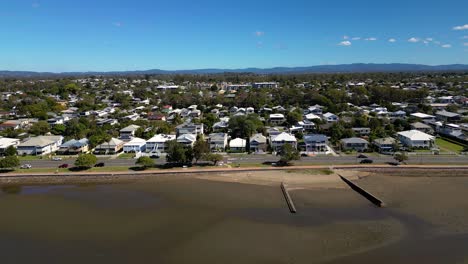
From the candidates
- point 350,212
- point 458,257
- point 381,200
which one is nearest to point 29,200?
point 350,212

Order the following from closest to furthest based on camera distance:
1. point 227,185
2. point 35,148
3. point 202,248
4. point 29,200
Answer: point 202,248, point 29,200, point 227,185, point 35,148

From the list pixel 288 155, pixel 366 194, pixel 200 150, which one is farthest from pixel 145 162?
pixel 366 194

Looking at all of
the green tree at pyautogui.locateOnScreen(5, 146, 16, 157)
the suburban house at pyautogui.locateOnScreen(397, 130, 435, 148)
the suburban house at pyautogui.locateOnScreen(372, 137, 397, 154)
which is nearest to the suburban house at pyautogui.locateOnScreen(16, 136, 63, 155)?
the green tree at pyautogui.locateOnScreen(5, 146, 16, 157)

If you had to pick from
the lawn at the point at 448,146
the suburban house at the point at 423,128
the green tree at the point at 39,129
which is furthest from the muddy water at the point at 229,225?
the green tree at the point at 39,129

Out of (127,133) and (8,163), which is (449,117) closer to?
(127,133)

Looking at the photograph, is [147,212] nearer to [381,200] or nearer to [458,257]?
[381,200]

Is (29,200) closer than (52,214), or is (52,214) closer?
(52,214)

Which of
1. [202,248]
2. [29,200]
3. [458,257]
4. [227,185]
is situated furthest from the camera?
[227,185]
